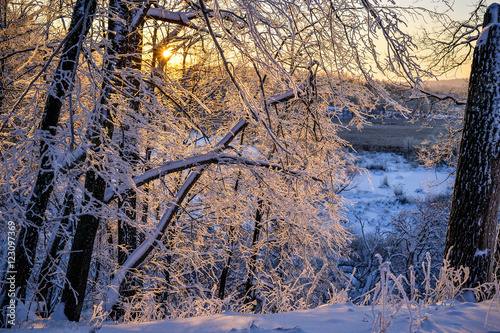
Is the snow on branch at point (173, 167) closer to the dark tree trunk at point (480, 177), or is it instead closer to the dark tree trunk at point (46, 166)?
the dark tree trunk at point (46, 166)

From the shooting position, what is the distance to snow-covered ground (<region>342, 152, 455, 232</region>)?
16.0 m

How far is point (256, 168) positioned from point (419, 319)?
296cm

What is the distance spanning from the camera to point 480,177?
460 centimetres

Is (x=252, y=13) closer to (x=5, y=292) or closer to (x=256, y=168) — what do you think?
(x=256, y=168)

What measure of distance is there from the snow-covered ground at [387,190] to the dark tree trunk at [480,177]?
A: 7.95m

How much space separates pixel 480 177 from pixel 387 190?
15.7m

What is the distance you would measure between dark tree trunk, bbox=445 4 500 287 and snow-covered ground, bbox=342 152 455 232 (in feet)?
26.1

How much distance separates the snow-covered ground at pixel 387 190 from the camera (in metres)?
16.0

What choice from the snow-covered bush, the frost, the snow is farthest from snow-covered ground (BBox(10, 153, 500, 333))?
the snow-covered bush

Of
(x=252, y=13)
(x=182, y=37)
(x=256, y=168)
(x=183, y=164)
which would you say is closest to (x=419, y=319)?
(x=252, y=13)

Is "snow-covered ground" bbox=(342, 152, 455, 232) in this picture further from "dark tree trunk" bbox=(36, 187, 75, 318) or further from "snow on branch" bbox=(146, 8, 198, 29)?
"dark tree trunk" bbox=(36, 187, 75, 318)

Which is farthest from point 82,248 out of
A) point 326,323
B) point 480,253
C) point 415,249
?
point 415,249

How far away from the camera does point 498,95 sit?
4.61m

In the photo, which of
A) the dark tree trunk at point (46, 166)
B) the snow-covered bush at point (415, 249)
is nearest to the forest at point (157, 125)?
the dark tree trunk at point (46, 166)
